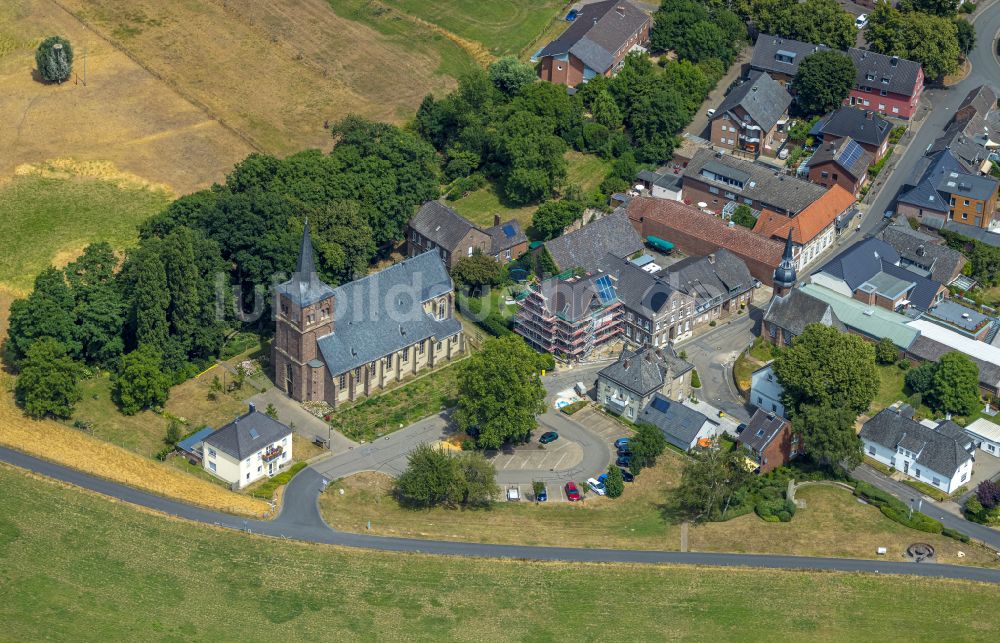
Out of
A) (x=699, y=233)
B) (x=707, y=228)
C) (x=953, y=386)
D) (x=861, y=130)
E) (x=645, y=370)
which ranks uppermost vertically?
(x=861, y=130)

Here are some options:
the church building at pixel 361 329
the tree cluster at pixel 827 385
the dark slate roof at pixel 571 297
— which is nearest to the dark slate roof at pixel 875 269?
the tree cluster at pixel 827 385

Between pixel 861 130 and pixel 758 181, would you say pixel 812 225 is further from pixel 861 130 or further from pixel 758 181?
pixel 861 130

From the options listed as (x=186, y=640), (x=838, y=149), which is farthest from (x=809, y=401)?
(x=186, y=640)

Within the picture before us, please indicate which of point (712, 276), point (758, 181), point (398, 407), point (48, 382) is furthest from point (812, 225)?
point (48, 382)

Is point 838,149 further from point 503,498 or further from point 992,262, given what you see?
point 503,498

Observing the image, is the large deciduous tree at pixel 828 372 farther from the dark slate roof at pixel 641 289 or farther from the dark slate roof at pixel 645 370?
the dark slate roof at pixel 641 289
